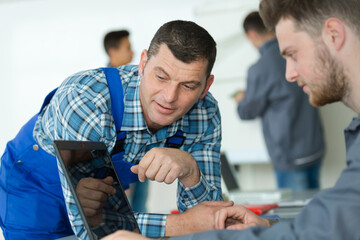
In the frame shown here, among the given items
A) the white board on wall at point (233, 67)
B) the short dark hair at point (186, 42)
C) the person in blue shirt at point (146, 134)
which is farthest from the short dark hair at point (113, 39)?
the short dark hair at point (186, 42)

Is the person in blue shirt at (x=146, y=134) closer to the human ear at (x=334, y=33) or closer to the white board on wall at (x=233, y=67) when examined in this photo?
the human ear at (x=334, y=33)

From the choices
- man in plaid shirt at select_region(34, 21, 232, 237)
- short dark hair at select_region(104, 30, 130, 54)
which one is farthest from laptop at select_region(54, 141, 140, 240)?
short dark hair at select_region(104, 30, 130, 54)

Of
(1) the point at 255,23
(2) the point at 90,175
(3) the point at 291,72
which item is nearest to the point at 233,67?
(1) the point at 255,23

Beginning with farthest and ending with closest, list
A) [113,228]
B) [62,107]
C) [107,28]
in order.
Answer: [107,28]
[62,107]
[113,228]

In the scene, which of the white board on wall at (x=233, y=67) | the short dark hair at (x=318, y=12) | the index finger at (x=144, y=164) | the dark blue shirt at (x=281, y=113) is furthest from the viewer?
the white board on wall at (x=233, y=67)

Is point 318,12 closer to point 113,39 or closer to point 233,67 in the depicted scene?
point 113,39

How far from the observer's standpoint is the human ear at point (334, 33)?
1.06 m

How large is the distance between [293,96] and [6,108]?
2956 mm

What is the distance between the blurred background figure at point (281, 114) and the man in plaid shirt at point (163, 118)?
176 centimetres

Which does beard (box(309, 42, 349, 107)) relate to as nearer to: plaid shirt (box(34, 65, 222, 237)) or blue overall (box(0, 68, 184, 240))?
plaid shirt (box(34, 65, 222, 237))

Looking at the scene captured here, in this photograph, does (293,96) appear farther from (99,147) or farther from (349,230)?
(349,230)

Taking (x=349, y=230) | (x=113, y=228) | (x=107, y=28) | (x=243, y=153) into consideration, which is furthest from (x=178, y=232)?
(x=107, y=28)

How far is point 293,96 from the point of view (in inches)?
132

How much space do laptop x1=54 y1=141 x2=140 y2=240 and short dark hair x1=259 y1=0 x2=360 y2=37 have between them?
0.54m
